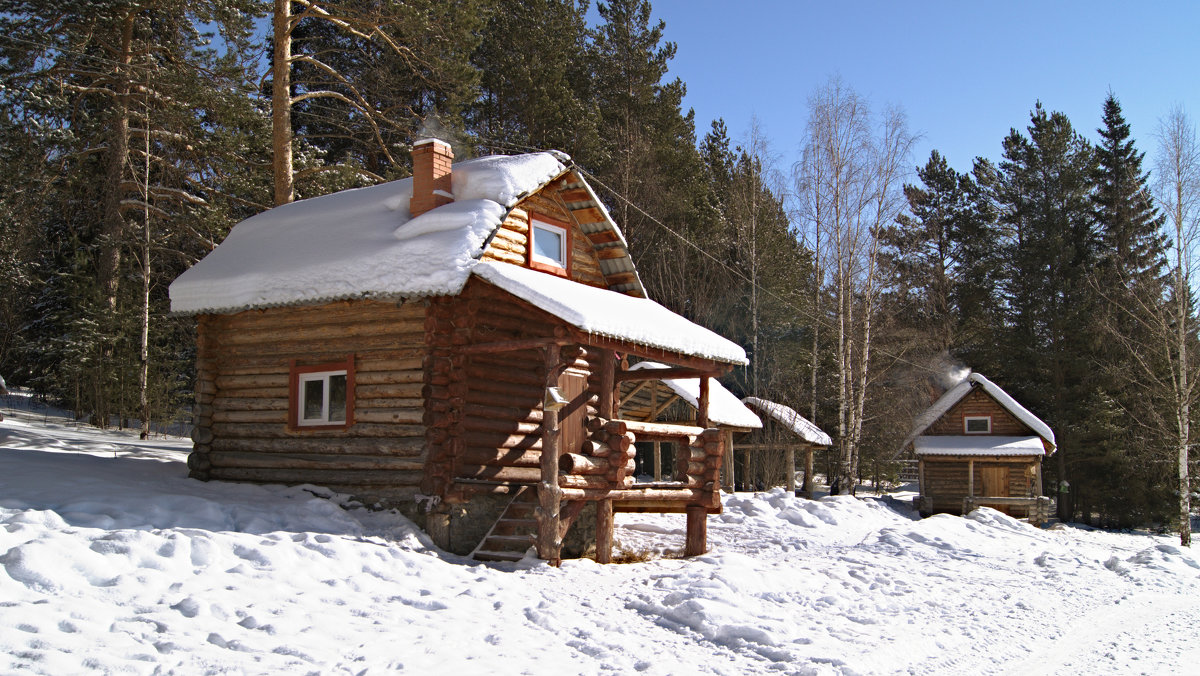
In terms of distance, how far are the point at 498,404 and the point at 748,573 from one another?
4.84 metres

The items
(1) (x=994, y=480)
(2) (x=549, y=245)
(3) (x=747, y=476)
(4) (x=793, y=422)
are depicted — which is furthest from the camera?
(1) (x=994, y=480)

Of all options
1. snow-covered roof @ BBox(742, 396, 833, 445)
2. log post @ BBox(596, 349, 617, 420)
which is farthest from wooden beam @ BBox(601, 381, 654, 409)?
log post @ BBox(596, 349, 617, 420)

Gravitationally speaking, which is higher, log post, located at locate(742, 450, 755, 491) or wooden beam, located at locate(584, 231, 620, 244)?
wooden beam, located at locate(584, 231, 620, 244)

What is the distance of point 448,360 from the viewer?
13.2 m

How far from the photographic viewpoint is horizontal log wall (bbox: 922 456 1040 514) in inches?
1346

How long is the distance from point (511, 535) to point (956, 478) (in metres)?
26.4

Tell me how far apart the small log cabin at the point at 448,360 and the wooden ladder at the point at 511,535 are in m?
0.03

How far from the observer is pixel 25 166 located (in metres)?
22.1

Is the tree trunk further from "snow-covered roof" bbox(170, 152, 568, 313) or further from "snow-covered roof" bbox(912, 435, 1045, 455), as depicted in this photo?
"snow-covered roof" bbox(912, 435, 1045, 455)

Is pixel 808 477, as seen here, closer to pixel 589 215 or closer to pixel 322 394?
pixel 589 215

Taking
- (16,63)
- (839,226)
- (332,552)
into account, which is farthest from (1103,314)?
(16,63)

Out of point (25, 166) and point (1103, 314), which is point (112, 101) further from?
point (1103, 314)

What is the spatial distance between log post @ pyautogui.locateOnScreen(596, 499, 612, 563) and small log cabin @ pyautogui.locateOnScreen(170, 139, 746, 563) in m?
0.03

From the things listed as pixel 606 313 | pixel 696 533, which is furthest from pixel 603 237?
pixel 696 533
